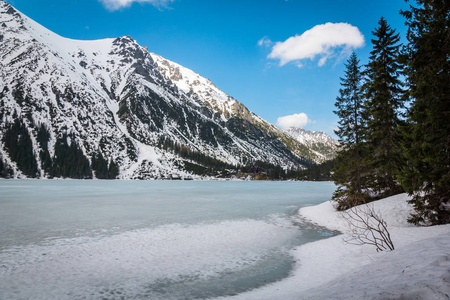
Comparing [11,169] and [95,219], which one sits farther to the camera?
[11,169]

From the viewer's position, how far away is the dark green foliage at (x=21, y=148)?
17600 centimetres

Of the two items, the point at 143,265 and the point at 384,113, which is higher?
the point at 384,113

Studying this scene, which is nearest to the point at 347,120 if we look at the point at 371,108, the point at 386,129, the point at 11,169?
the point at 371,108

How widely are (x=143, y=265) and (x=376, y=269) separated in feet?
26.4

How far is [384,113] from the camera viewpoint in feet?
62.0

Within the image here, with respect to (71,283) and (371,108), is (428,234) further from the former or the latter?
(71,283)

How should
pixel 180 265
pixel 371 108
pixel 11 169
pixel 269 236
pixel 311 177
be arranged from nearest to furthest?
pixel 180 265 → pixel 269 236 → pixel 371 108 → pixel 11 169 → pixel 311 177

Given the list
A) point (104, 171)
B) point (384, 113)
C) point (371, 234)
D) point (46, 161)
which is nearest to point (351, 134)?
point (384, 113)

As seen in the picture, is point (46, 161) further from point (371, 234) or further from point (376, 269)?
point (376, 269)

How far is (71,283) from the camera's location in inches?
308

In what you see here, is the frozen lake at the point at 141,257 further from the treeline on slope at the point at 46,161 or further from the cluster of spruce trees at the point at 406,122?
the treeline on slope at the point at 46,161

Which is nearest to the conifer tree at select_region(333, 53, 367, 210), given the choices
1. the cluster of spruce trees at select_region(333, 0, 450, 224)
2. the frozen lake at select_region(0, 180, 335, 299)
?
the cluster of spruce trees at select_region(333, 0, 450, 224)

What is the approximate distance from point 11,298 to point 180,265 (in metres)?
5.10

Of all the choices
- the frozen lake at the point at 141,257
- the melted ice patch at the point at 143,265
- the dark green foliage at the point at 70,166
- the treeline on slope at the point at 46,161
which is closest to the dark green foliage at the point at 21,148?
the treeline on slope at the point at 46,161
